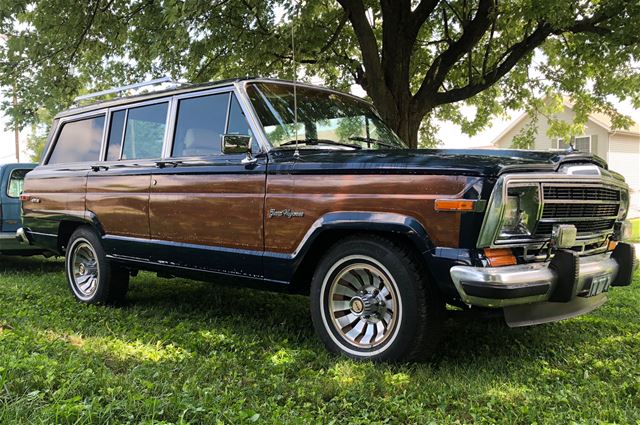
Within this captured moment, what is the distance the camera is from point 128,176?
526 cm

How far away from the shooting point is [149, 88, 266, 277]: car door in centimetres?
423

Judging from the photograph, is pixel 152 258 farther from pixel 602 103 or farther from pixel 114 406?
pixel 602 103

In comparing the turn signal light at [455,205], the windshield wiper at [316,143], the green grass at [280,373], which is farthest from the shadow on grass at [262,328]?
the windshield wiper at [316,143]

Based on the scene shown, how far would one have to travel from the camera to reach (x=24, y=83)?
33.7 ft

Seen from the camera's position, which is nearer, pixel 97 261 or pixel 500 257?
pixel 500 257

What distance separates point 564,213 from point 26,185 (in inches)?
235

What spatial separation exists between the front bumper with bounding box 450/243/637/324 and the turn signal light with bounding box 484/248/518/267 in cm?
5

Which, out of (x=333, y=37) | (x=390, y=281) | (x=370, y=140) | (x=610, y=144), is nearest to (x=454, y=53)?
(x=333, y=37)

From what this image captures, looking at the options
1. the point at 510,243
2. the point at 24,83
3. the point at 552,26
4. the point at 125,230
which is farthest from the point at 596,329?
the point at 24,83

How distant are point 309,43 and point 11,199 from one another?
220 inches

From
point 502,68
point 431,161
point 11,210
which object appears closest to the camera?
point 431,161

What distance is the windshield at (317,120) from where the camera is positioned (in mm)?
4398

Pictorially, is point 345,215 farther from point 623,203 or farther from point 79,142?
point 79,142

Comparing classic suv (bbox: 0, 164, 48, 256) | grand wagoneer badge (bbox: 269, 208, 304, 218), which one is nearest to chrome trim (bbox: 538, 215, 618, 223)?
grand wagoneer badge (bbox: 269, 208, 304, 218)
